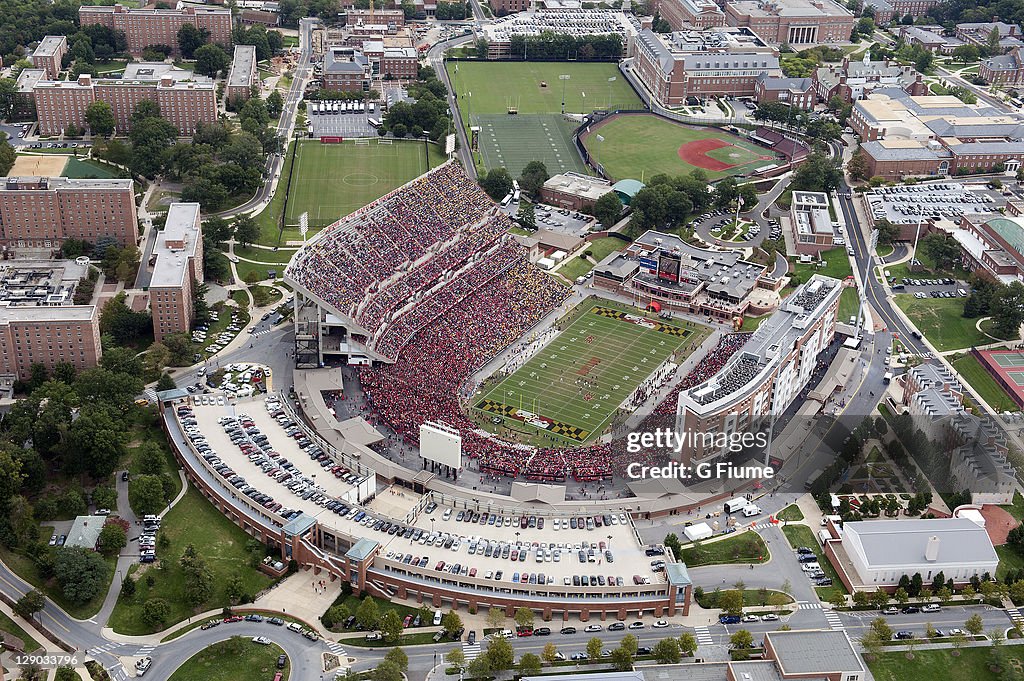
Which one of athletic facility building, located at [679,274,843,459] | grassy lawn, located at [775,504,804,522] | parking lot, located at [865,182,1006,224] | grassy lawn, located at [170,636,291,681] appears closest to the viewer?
grassy lawn, located at [170,636,291,681]

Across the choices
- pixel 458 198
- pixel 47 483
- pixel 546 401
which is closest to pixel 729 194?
pixel 458 198

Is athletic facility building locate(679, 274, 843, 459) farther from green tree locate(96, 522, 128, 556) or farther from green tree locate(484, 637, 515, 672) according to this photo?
green tree locate(96, 522, 128, 556)

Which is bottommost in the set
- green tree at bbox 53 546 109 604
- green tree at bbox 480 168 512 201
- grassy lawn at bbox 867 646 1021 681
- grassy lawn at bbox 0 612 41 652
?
grassy lawn at bbox 867 646 1021 681

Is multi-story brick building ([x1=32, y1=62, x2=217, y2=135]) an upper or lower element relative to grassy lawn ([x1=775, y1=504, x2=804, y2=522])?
upper

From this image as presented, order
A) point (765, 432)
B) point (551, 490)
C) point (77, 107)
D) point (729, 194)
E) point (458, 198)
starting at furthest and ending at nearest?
point (77, 107)
point (729, 194)
point (458, 198)
point (765, 432)
point (551, 490)

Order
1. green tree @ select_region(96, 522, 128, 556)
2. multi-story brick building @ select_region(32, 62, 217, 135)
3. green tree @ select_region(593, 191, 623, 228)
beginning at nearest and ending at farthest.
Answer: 1. green tree @ select_region(96, 522, 128, 556)
2. green tree @ select_region(593, 191, 623, 228)
3. multi-story brick building @ select_region(32, 62, 217, 135)

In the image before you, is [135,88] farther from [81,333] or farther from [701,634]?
[701,634]

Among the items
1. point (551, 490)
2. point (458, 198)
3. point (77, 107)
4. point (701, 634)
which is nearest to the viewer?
point (701, 634)

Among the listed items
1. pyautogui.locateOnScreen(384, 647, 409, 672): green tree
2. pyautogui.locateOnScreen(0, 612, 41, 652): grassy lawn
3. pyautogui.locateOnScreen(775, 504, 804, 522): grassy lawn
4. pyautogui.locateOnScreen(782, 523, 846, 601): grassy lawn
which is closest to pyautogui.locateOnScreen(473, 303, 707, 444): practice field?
pyautogui.locateOnScreen(775, 504, 804, 522): grassy lawn
